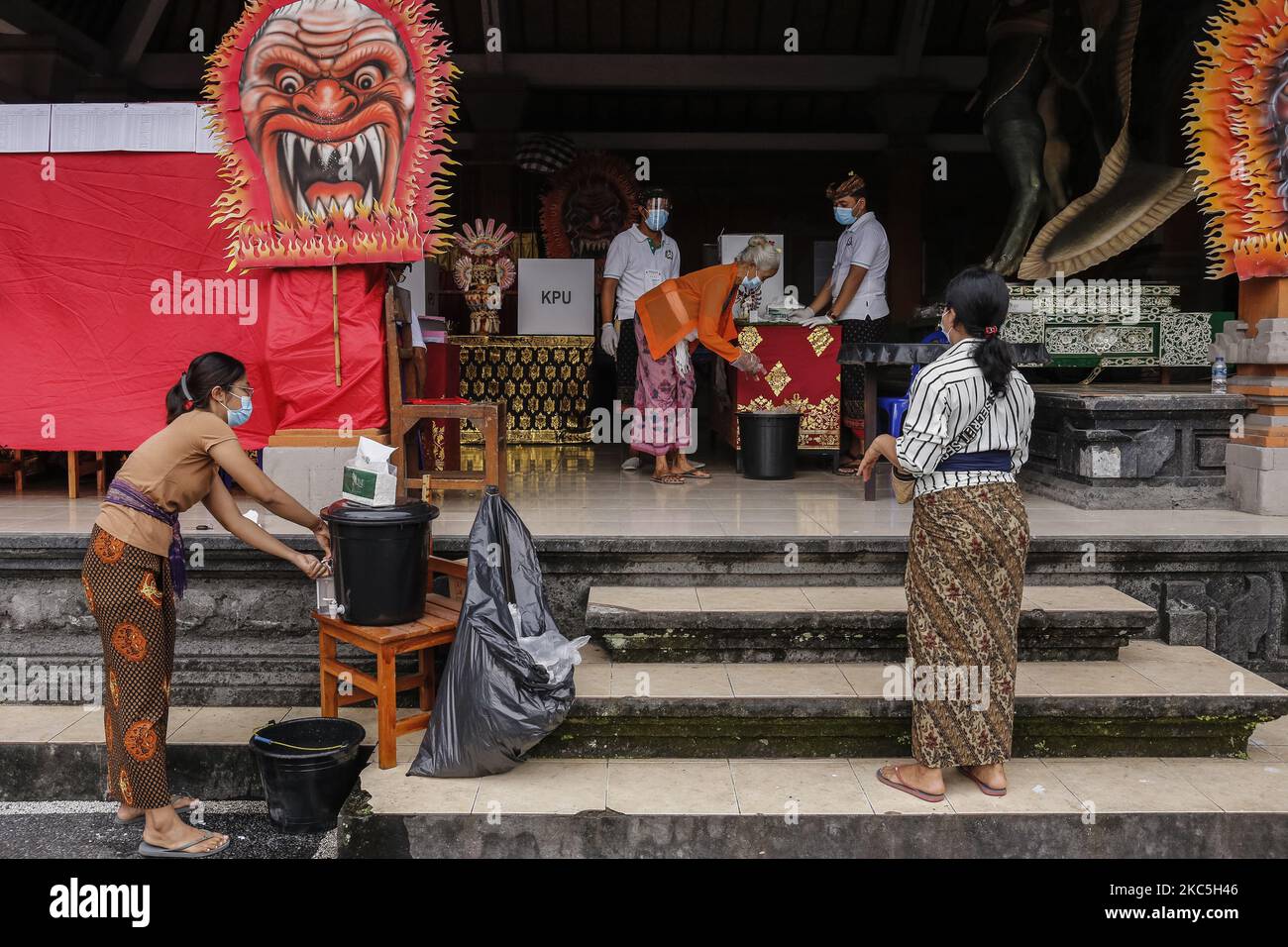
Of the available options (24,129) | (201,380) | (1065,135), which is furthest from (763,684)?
(1065,135)

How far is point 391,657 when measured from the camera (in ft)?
11.3

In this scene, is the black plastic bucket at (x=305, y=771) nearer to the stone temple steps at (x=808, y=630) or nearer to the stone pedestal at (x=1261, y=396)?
the stone temple steps at (x=808, y=630)

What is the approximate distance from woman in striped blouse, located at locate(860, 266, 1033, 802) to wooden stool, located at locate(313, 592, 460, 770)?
150 centimetres

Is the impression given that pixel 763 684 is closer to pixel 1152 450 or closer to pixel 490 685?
pixel 490 685

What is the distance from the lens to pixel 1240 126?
4.99m

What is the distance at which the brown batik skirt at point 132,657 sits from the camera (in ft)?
10.6

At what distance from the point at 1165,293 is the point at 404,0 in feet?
15.9

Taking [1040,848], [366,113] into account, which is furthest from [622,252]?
[1040,848]

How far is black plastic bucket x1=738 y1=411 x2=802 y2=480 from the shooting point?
6.37 m

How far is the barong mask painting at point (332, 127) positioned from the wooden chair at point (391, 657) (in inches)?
58.9

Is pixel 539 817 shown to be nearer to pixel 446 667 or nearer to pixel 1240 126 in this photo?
pixel 446 667

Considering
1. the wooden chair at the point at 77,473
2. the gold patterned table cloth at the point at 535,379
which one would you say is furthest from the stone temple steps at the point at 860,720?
the gold patterned table cloth at the point at 535,379

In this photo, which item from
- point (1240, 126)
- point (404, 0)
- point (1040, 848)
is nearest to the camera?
point (1040, 848)

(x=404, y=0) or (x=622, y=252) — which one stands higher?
(x=404, y=0)
